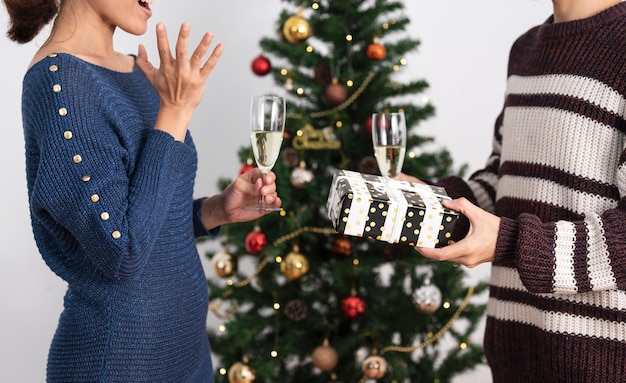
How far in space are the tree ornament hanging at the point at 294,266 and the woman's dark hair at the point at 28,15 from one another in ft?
3.63

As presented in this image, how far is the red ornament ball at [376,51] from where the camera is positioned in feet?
7.38

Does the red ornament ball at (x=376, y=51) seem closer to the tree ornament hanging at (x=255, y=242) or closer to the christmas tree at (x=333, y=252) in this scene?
the christmas tree at (x=333, y=252)

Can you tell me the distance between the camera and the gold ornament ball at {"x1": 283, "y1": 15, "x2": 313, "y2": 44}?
2.23 metres

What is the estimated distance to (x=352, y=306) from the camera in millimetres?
2266

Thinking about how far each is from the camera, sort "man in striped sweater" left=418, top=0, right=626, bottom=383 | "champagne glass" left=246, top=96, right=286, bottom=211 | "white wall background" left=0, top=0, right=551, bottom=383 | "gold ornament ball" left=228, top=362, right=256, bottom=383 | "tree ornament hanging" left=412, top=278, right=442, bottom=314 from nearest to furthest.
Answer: "man in striped sweater" left=418, top=0, right=626, bottom=383 < "champagne glass" left=246, top=96, right=286, bottom=211 < "tree ornament hanging" left=412, top=278, right=442, bottom=314 < "gold ornament ball" left=228, top=362, right=256, bottom=383 < "white wall background" left=0, top=0, right=551, bottom=383

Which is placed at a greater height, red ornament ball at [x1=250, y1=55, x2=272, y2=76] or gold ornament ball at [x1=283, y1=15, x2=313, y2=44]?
gold ornament ball at [x1=283, y1=15, x2=313, y2=44]

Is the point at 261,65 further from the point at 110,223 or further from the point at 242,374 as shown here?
the point at 110,223

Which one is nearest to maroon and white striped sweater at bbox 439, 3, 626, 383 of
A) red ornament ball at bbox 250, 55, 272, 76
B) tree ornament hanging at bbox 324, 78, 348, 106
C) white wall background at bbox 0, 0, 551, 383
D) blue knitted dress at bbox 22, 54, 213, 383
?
blue knitted dress at bbox 22, 54, 213, 383

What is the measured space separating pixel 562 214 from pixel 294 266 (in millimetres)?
1103

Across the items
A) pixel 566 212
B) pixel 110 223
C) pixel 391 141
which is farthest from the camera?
pixel 391 141

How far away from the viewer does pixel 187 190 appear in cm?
135

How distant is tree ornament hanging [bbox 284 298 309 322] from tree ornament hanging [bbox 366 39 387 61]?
852 millimetres

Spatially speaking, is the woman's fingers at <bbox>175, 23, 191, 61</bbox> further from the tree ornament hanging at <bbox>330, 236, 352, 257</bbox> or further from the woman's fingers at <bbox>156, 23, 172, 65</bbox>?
the tree ornament hanging at <bbox>330, 236, 352, 257</bbox>

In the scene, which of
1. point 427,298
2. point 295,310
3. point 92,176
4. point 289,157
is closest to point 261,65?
point 289,157
